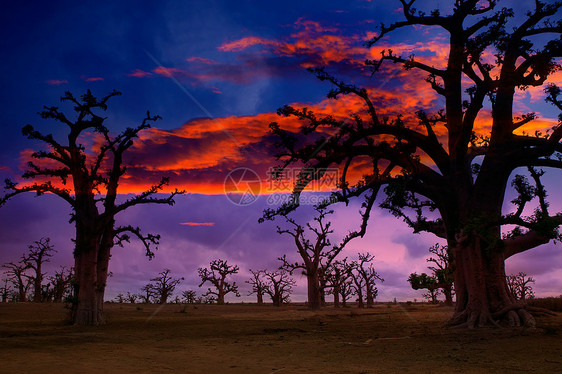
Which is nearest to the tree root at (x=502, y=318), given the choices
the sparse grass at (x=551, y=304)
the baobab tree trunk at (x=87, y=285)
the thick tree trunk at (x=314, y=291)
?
the sparse grass at (x=551, y=304)

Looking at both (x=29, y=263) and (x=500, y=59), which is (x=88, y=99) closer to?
(x=500, y=59)

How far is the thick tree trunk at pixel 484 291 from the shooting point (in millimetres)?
14695

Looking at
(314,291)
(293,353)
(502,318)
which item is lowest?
(293,353)

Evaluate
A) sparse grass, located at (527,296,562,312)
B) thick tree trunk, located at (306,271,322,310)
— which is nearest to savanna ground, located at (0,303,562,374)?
sparse grass, located at (527,296,562,312)

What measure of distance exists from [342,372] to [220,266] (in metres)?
50.8

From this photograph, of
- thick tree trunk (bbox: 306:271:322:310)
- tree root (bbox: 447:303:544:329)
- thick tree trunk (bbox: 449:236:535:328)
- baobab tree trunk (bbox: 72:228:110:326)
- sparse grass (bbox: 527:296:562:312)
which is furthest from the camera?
thick tree trunk (bbox: 306:271:322:310)

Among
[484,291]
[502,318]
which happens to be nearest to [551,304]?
[502,318]

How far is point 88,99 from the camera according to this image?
20.3 meters

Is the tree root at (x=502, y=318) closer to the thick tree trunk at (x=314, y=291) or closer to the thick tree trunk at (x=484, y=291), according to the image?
the thick tree trunk at (x=484, y=291)

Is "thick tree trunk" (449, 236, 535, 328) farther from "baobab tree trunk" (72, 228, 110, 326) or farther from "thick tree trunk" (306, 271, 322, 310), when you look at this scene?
"thick tree trunk" (306, 271, 322, 310)

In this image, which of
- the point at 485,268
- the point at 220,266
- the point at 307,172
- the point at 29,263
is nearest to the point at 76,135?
the point at 307,172

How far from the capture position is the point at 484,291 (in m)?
15.1

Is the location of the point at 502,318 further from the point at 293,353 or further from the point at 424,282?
the point at 293,353

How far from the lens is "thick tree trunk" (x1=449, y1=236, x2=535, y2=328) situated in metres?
14.7
